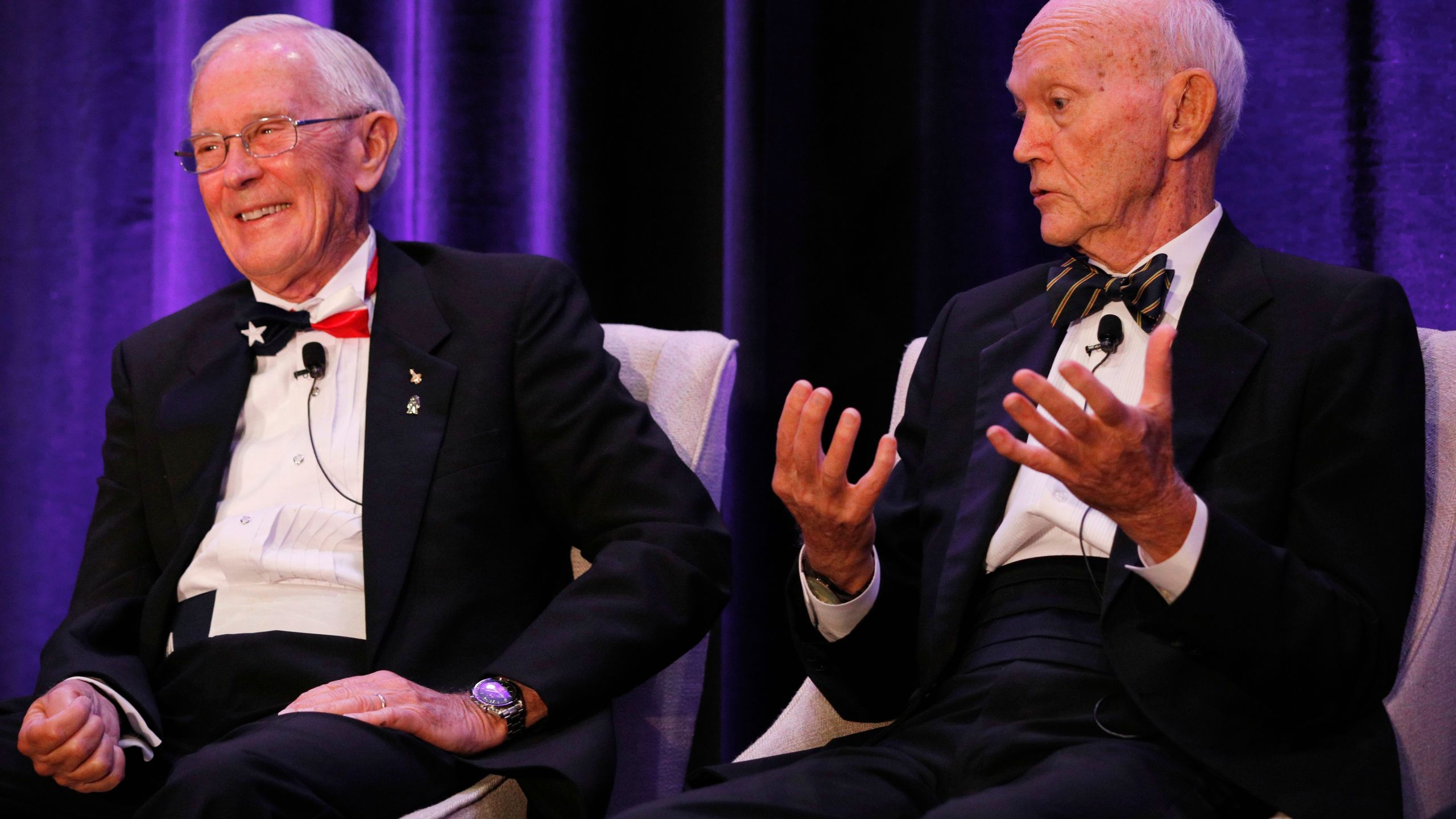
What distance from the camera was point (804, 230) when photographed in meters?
3.01

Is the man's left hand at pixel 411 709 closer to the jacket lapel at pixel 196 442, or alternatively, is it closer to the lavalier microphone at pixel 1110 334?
the jacket lapel at pixel 196 442

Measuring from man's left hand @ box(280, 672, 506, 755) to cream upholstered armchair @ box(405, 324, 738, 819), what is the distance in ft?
0.35

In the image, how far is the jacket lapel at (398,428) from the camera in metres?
2.09

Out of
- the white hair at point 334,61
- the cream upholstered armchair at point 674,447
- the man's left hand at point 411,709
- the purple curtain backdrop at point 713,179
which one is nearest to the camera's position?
the man's left hand at point 411,709

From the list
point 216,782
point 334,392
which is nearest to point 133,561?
point 334,392

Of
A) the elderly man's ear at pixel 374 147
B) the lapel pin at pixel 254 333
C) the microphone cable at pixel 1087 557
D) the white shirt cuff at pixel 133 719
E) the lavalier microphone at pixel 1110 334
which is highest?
the elderly man's ear at pixel 374 147

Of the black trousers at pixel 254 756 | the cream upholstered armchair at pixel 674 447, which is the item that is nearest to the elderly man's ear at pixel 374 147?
the cream upholstered armchair at pixel 674 447

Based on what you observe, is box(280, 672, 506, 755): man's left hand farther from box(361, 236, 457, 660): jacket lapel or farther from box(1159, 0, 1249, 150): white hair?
box(1159, 0, 1249, 150): white hair

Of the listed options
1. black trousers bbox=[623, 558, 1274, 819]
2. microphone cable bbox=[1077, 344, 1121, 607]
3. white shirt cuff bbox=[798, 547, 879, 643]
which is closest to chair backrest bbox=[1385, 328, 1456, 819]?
black trousers bbox=[623, 558, 1274, 819]

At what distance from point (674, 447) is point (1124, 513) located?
37.1 inches


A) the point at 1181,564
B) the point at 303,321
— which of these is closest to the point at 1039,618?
the point at 1181,564

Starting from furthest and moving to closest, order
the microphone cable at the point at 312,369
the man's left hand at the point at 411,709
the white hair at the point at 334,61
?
1. the white hair at the point at 334,61
2. the microphone cable at the point at 312,369
3. the man's left hand at the point at 411,709

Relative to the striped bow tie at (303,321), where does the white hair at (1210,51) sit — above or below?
above

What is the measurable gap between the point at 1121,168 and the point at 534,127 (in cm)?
147
